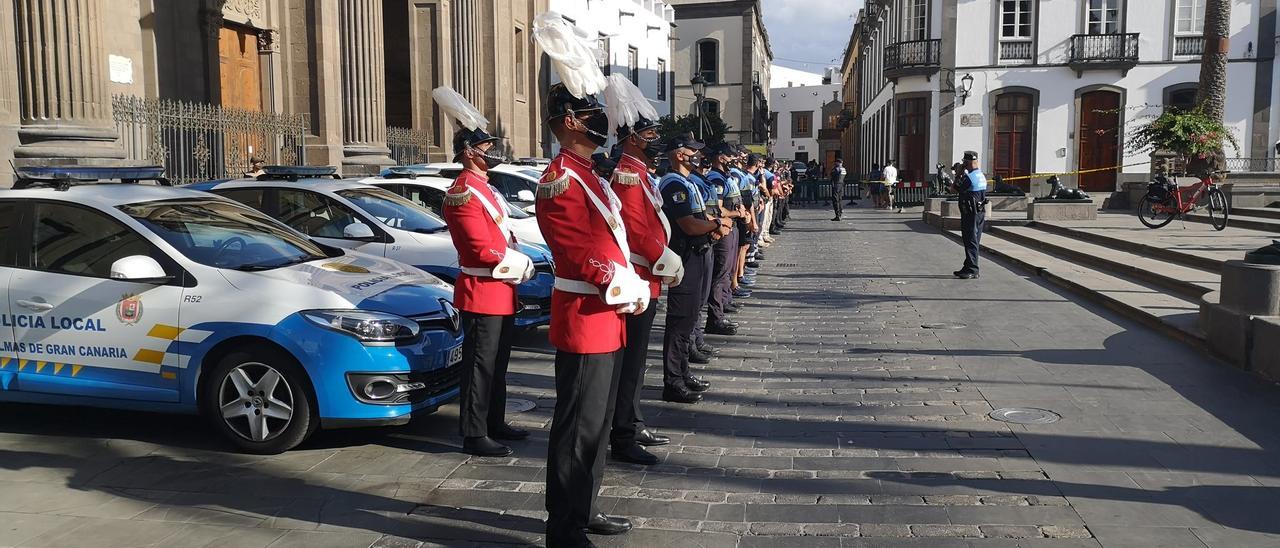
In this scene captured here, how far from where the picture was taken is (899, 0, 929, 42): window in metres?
38.5

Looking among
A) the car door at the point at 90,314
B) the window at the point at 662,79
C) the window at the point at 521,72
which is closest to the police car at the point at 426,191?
the car door at the point at 90,314

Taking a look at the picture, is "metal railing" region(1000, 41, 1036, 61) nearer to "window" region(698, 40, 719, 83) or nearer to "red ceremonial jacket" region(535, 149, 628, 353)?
"window" region(698, 40, 719, 83)

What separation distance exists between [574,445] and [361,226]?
574 cm

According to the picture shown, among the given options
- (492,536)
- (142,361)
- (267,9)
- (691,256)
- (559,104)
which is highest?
(267,9)

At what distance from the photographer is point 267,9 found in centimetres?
1942

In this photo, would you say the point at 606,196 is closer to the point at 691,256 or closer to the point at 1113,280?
the point at 691,256

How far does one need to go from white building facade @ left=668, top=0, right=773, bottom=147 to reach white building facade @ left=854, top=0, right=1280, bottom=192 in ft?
68.1

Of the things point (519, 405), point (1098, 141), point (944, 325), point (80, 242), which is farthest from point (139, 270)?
point (1098, 141)

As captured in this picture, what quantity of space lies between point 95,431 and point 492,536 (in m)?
3.38

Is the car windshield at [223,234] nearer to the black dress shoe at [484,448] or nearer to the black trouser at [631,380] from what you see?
the black dress shoe at [484,448]

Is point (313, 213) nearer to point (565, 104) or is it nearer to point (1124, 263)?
point (565, 104)

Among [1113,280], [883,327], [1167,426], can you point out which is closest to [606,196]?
[1167,426]

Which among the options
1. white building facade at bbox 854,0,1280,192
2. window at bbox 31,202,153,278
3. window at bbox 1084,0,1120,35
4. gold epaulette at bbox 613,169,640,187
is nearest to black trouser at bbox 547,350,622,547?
gold epaulette at bbox 613,169,640,187

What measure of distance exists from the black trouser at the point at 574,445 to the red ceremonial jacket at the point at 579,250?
0.28 feet
